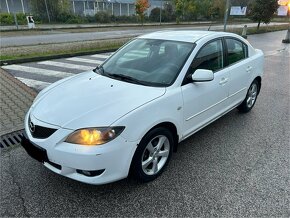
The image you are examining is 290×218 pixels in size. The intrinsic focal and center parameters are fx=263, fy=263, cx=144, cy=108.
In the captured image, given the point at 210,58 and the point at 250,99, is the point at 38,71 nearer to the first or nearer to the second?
the point at 210,58

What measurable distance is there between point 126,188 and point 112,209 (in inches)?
13.5

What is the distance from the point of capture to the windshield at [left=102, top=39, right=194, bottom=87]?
3.28 metres

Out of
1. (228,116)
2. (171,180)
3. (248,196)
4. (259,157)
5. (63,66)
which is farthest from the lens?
(63,66)

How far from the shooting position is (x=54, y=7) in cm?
3606

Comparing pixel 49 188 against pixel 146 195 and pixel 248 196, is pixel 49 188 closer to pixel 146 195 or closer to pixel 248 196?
pixel 146 195

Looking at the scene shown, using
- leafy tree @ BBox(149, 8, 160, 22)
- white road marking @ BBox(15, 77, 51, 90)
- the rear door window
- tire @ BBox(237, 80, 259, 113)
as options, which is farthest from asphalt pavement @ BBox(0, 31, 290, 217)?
leafy tree @ BBox(149, 8, 160, 22)

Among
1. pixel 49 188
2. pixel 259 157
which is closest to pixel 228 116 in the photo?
pixel 259 157

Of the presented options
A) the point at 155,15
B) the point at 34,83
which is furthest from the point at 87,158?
the point at 155,15

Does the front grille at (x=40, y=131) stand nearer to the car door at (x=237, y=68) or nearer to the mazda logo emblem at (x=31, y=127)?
the mazda logo emblem at (x=31, y=127)

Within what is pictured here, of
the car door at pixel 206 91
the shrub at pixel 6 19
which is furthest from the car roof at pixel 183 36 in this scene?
the shrub at pixel 6 19

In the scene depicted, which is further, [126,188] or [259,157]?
[259,157]

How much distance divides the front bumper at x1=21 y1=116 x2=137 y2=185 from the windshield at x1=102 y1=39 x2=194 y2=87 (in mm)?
1007

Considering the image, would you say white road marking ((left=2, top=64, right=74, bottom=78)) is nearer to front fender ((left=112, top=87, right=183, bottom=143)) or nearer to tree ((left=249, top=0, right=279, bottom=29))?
front fender ((left=112, top=87, right=183, bottom=143))

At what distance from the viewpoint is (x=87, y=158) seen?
8.00 ft
